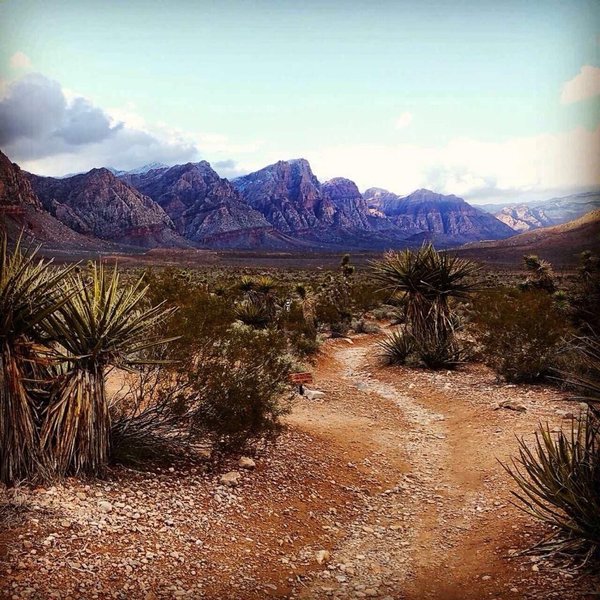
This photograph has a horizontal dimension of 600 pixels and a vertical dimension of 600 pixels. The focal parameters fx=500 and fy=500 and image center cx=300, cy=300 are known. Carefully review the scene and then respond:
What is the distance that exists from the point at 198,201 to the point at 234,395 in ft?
427

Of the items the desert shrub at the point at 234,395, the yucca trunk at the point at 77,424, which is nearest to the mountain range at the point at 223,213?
the desert shrub at the point at 234,395

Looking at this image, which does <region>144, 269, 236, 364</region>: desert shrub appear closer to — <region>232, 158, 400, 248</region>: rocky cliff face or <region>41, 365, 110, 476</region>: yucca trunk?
<region>41, 365, 110, 476</region>: yucca trunk

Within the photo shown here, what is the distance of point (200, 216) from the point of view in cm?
12444

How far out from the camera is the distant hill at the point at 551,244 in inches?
217

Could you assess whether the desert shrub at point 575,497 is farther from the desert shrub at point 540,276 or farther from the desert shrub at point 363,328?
the desert shrub at point 540,276

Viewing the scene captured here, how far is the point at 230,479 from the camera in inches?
210

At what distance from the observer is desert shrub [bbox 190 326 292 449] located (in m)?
5.98

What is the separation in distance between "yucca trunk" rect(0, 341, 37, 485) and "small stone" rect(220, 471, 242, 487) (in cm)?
187

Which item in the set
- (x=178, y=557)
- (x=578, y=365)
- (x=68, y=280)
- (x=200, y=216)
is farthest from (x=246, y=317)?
(x=200, y=216)

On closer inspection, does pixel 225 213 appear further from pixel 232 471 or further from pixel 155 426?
pixel 232 471

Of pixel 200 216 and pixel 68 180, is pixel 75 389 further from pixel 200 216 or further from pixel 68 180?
pixel 200 216

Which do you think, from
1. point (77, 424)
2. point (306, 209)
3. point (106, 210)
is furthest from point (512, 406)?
point (306, 209)

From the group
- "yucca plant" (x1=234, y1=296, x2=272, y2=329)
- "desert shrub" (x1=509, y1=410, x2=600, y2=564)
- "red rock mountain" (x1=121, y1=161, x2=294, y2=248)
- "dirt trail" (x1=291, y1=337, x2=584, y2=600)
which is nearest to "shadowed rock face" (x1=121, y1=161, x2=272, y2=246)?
"red rock mountain" (x1=121, y1=161, x2=294, y2=248)

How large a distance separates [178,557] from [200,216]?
125 m
